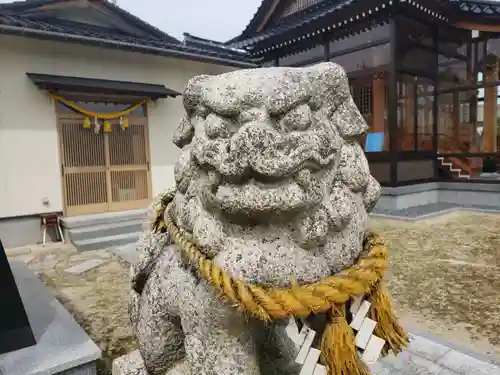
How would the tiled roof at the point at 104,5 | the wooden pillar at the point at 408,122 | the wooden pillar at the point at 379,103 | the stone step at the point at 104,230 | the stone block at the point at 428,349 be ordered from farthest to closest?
→ the wooden pillar at the point at 379,103 < the wooden pillar at the point at 408,122 < the tiled roof at the point at 104,5 < the stone step at the point at 104,230 < the stone block at the point at 428,349

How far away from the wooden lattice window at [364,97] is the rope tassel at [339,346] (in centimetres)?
1042

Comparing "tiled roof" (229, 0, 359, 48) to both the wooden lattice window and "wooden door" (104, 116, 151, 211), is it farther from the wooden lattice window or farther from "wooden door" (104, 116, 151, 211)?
"wooden door" (104, 116, 151, 211)

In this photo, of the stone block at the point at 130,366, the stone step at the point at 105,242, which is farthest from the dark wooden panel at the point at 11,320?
the stone step at the point at 105,242

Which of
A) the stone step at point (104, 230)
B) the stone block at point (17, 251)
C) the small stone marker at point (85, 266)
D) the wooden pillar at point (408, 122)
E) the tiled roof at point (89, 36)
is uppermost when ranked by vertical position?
the tiled roof at point (89, 36)

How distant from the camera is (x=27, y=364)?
2.41 meters

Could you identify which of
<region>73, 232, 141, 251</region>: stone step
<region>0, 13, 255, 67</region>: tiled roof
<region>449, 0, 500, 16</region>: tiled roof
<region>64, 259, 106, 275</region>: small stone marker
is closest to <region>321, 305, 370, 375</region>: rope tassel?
<region>64, 259, 106, 275</region>: small stone marker

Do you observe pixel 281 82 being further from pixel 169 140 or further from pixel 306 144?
pixel 169 140

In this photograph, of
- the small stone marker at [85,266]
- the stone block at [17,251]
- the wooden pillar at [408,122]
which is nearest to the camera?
the small stone marker at [85,266]

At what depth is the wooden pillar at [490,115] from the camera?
1140 cm

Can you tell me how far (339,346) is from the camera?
4.19 feet

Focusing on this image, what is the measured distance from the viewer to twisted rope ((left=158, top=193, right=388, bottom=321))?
116cm

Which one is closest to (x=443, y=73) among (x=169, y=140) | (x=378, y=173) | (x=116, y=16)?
(x=378, y=173)

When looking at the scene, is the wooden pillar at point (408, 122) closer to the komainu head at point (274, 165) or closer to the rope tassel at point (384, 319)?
the rope tassel at point (384, 319)

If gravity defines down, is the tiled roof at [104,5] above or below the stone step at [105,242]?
above
